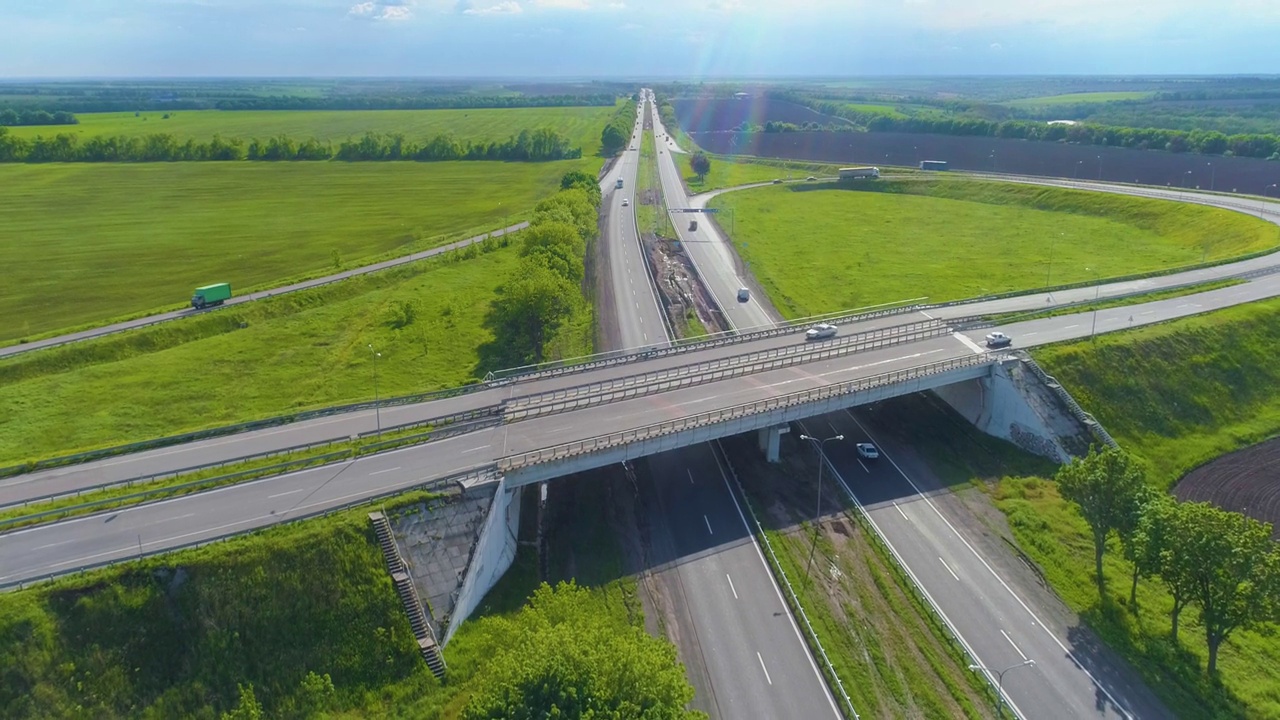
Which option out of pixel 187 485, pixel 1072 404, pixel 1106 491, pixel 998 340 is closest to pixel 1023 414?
pixel 1072 404

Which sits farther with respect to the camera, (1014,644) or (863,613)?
(863,613)

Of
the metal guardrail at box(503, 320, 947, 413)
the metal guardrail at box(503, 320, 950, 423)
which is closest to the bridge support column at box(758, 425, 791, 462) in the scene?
the metal guardrail at box(503, 320, 950, 423)

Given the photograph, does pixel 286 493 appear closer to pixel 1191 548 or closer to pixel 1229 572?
pixel 1191 548

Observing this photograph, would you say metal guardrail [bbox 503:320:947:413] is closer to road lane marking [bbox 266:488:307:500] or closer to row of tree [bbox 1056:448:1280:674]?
road lane marking [bbox 266:488:307:500]

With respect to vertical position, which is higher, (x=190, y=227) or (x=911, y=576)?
(x=190, y=227)

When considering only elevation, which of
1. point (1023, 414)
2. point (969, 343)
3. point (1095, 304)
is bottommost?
point (1023, 414)

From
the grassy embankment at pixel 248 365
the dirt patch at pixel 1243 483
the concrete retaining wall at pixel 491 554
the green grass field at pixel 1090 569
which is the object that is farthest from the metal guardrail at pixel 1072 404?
the concrete retaining wall at pixel 491 554
